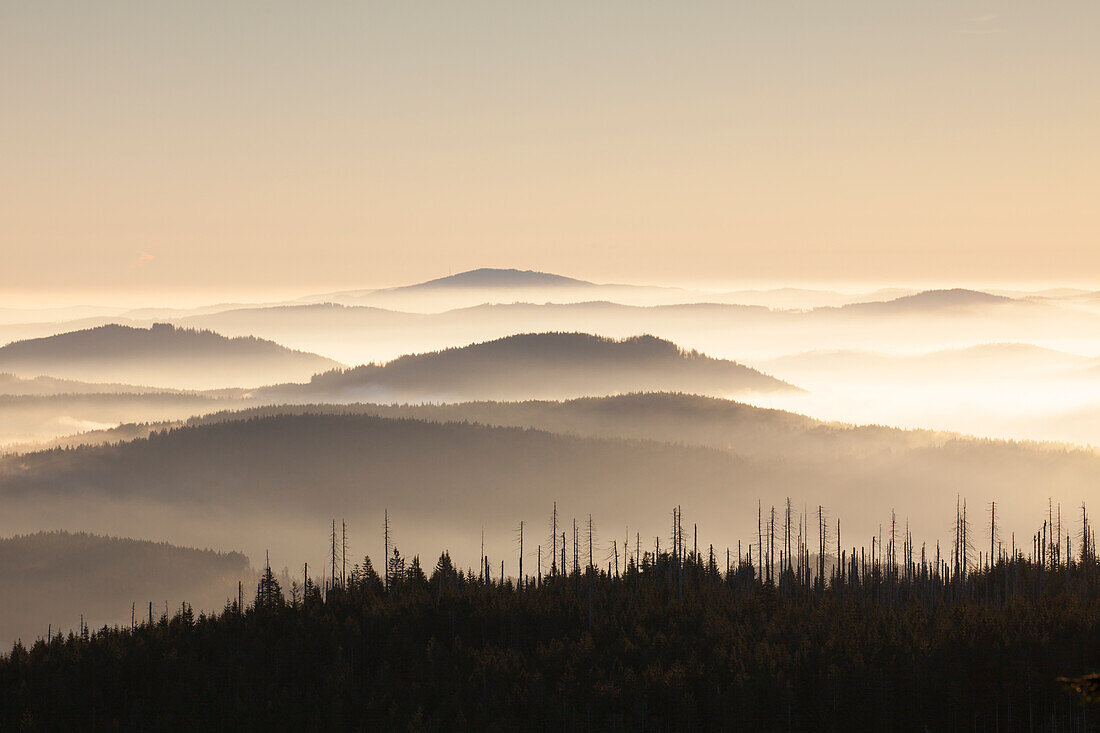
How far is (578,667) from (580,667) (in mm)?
264

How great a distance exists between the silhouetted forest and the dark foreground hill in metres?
0.31

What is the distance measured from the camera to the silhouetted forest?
14625cm

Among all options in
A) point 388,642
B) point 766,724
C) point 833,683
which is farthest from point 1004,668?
point 388,642

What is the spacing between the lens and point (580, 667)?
164m

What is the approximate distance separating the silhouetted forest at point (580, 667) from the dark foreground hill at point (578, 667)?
314 mm

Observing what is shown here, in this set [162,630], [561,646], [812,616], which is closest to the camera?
[561,646]

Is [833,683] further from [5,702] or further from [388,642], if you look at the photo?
[5,702]

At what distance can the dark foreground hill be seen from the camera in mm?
146125

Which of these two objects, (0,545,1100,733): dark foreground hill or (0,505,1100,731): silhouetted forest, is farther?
(0,505,1100,731): silhouetted forest

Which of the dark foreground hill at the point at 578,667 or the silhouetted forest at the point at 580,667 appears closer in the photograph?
the dark foreground hill at the point at 578,667

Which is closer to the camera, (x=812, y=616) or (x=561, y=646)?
(x=561, y=646)

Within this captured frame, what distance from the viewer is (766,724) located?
144750 mm

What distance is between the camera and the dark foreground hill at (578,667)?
14612 centimetres

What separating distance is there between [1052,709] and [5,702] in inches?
5453
